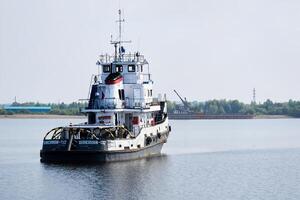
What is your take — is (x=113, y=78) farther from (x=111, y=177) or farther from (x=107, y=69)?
(x=111, y=177)

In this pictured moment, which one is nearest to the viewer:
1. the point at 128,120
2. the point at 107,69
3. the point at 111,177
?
the point at 111,177

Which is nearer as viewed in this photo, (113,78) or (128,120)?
(113,78)

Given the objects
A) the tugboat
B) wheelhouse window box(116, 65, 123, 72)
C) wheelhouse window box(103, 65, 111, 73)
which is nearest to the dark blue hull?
the tugboat

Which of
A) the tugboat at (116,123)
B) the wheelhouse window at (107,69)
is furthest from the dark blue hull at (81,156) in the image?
the wheelhouse window at (107,69)

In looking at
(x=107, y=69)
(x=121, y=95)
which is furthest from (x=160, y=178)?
(x=107, y=69)

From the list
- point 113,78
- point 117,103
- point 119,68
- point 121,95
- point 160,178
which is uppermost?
point 119,68

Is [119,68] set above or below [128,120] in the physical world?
above

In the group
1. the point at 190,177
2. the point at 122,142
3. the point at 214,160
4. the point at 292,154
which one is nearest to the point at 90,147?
the point at 122,142

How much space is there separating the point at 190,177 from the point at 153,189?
7.17 metres

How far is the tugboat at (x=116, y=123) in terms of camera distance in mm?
71062

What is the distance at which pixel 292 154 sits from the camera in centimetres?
9156

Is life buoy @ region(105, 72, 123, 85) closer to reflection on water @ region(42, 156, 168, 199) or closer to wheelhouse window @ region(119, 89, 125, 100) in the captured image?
wheelhouse window @ region(119, 89, 125, 100)

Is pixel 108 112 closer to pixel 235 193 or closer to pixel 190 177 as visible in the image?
pixel 190 177

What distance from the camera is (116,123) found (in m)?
78.2
